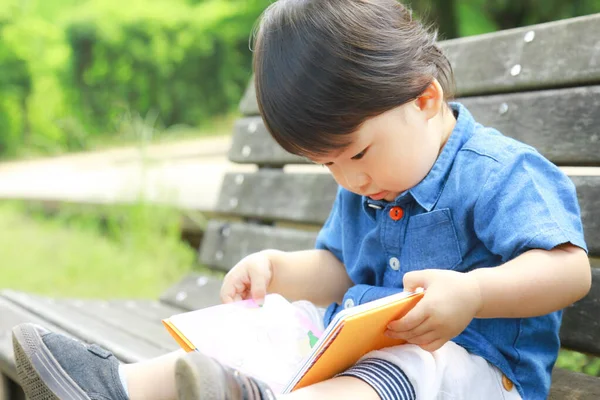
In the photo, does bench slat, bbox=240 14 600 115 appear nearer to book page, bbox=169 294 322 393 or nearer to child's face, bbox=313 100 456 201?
child's face, bbox=313 100 456 201

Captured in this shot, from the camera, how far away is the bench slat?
159 centimetres

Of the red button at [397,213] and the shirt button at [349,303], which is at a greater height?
the red button at [397,213]

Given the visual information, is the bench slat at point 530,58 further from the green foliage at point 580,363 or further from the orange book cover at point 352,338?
the green foliage at point 580,363

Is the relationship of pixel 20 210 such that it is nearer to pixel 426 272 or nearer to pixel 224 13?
pixel 224 13

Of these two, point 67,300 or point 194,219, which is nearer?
point 67,300

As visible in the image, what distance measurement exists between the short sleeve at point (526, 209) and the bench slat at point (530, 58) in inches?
18.1

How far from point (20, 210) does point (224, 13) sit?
13.6 ft

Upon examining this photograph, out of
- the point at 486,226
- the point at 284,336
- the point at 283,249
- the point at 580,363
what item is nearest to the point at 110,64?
the point at 283,249

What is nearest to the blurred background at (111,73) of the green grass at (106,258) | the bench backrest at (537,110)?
the green grass at (106,258)

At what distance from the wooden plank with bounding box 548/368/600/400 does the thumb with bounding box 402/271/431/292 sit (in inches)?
16.5

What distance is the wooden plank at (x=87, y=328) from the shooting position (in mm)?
1634

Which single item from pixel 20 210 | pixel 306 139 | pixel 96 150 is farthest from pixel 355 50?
pixel 96 150

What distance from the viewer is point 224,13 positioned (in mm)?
8781

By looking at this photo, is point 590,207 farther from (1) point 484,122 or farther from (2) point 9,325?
(2) point 9,325
